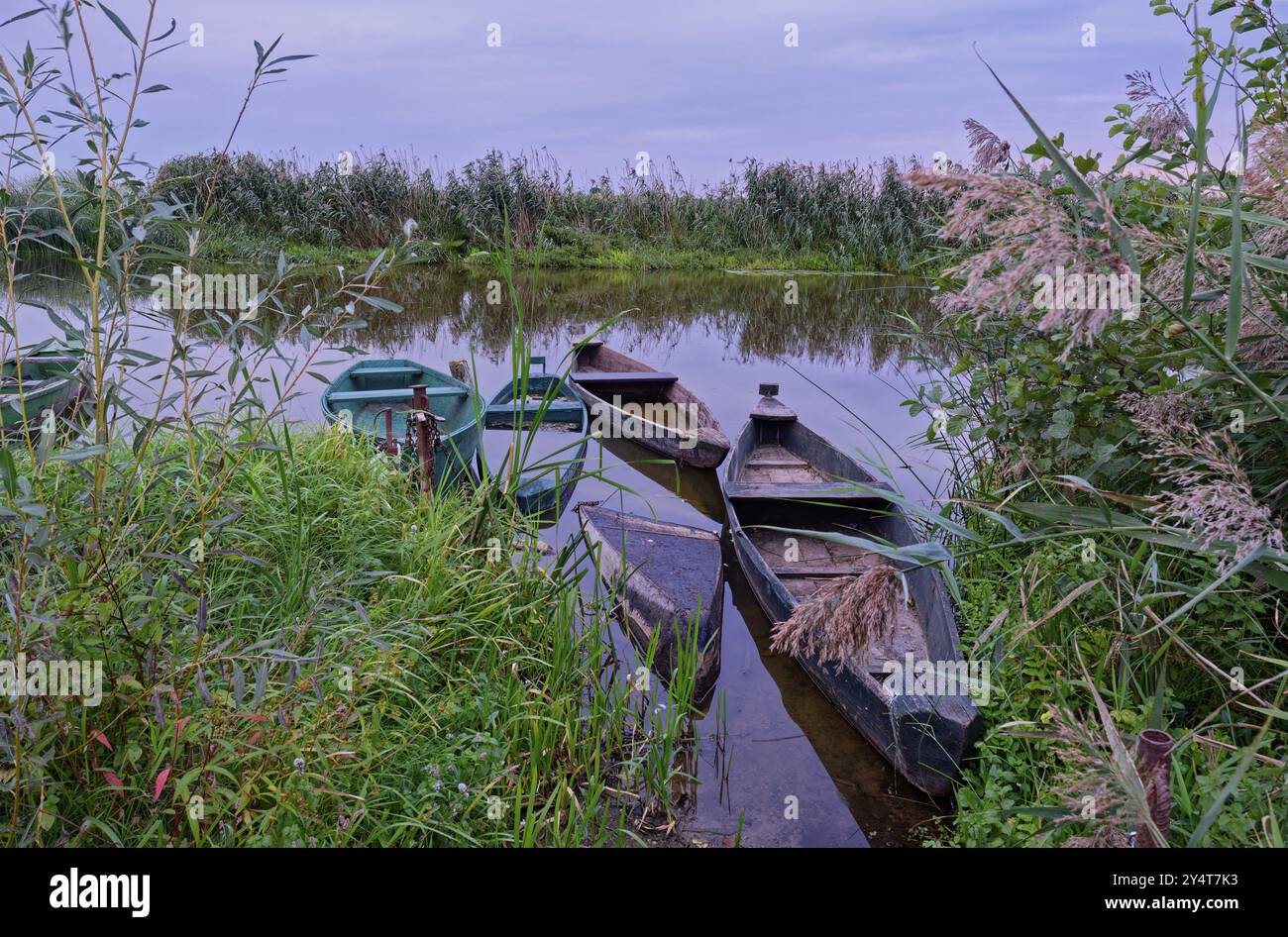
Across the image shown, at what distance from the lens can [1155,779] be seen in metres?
1.54

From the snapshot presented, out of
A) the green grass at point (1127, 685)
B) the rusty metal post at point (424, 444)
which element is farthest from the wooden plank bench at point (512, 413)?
the green grass at point (1127, 685)

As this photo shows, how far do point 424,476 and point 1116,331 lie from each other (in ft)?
10.8

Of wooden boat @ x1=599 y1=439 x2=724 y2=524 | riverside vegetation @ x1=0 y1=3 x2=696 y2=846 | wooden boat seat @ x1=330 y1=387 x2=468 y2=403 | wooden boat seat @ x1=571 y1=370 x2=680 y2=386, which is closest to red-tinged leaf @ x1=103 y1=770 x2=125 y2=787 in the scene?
riverside vegetation @ x1=0 y1=3 x2=696 y2=846

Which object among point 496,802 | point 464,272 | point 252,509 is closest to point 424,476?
point 252,509

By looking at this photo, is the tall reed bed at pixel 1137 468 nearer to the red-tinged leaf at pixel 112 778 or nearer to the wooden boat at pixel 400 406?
the red-tinged leaf at pixel 112 778

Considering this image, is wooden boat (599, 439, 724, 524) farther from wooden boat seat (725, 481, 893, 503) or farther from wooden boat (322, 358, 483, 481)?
wooden boat (322, 358, 483, 481)

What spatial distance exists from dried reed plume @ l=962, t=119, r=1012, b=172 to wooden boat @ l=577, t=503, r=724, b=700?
7.64 ft

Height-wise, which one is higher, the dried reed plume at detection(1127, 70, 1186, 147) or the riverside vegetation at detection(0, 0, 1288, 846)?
the dried reed plume at detection(1127, 70, 1186, 147)

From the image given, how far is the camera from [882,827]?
11.0 ft

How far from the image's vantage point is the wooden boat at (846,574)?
3.26 m

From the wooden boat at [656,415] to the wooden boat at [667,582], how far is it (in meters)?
1.91

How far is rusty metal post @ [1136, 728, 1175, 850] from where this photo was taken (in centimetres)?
154
